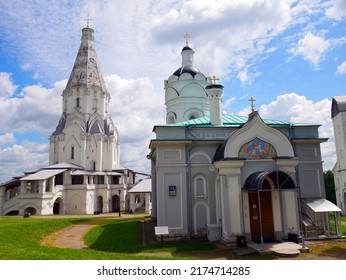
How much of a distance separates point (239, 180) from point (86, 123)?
3576 cm

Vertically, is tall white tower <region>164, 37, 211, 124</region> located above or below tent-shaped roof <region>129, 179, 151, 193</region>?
above

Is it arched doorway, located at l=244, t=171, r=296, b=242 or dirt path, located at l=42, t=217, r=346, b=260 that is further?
arched doorway, located at l=244, t=171, r=296, b=242

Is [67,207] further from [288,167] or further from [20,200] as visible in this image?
[288,167]

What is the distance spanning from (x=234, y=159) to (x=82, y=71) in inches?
1557

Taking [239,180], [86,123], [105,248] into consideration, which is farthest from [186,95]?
[86,123]

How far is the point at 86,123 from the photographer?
45.9m

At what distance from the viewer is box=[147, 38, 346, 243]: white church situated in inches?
575

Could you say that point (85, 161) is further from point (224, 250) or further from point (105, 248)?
point (224, 250)

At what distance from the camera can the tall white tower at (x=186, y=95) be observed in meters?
27.1

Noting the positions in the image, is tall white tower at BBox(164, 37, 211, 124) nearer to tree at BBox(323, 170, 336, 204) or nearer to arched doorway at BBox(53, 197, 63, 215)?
arched doorway at BBox(53, 197, 63, 215)

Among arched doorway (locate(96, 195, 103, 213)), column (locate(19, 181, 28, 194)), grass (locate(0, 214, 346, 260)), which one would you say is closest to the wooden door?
grass (locate(0, 214, 346, 260))

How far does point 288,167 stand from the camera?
1520 centimetres

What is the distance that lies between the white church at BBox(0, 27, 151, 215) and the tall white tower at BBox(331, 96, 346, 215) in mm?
23550

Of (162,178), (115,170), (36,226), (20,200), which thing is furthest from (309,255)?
(115,170)
